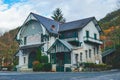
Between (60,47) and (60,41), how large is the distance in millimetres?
1099

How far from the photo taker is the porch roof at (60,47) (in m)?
42.7

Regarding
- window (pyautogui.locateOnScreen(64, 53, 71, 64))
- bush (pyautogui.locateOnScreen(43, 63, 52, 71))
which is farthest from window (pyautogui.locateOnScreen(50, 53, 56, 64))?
bush (pyautogui.locateOnScreen(43, 63, 52, 71))

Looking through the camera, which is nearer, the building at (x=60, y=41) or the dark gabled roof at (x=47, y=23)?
the building at (x=60, y=41)

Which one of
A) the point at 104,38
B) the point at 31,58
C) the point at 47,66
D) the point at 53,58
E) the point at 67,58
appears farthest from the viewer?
the point at 104,38

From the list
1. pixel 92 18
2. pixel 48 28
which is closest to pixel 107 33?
pixel 92 18

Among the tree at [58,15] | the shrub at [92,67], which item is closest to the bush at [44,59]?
the shrub at [92,67]

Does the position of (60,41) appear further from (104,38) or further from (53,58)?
(104,38)

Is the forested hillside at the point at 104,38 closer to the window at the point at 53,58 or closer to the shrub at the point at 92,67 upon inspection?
the window at the point at 53,58

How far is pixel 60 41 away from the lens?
141 ft

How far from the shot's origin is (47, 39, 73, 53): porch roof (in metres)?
42.7

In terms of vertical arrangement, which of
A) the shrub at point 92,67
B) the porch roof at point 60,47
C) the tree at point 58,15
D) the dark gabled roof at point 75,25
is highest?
the tree at point 58,15

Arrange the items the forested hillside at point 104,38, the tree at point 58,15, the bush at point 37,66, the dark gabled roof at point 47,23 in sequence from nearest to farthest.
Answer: the bush at point 37,66
the dark gabled roof at point 47,23
the forested hillside at point 104,38
the tree at point 58,15

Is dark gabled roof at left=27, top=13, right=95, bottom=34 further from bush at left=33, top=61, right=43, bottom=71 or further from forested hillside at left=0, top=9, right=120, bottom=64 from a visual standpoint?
forested hillside at left=0, top=9, right=120, bottom=64

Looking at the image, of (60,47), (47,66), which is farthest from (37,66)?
(60,47)
